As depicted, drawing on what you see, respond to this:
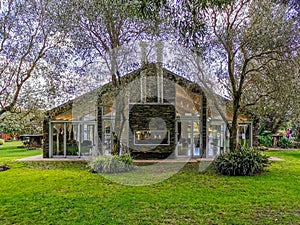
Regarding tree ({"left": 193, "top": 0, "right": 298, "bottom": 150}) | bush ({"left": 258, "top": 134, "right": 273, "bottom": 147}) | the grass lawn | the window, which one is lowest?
the grass lawn

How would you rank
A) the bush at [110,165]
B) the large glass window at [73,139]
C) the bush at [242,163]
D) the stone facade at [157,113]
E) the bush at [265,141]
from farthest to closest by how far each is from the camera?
the bush at [265,141] < the large glass window at [73,139] < the stone facade at [157,113] < the bush at [110,165] < the bush at [242,163]

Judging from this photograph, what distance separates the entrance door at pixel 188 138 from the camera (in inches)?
620

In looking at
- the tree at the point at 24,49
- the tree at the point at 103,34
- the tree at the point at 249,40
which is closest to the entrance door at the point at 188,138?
the tree at the point at 249,40

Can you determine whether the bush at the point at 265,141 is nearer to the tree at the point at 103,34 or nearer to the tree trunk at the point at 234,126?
the tree trunk at the point at 234,126

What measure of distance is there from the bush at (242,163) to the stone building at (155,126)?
4.38 meters

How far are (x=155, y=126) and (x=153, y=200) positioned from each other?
8255mm

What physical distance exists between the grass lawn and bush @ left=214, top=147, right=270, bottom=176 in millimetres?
485

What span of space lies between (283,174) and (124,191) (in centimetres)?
623

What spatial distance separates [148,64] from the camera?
11.5m

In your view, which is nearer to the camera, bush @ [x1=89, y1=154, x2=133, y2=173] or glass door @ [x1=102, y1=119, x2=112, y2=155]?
bush @ [x1=89, y1=154, x2=133, y2=173]

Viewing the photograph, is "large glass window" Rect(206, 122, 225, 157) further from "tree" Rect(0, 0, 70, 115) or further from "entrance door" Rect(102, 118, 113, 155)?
"tree" Rect(0, 0, 70, 115)

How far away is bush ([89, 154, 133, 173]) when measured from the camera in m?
11.3

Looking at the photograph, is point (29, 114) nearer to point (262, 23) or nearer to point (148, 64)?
point (148, 64)

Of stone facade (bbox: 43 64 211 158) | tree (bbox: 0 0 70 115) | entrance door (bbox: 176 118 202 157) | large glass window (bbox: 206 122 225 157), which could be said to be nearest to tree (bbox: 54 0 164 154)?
tree (bbox: 0 0 70 115)
